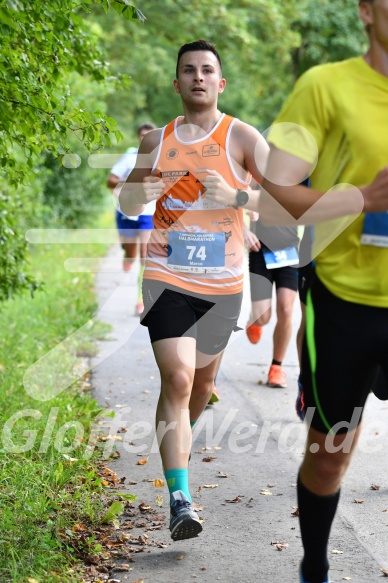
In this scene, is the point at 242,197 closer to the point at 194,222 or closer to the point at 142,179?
the point at 194,222

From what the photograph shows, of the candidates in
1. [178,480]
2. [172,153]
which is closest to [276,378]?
[172,153]

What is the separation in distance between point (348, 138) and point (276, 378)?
503 centimetres

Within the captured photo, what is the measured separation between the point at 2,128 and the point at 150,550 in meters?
2.30

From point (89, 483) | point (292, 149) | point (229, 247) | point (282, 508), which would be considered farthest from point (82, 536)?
point (292, 149)

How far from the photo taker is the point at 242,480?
5387 mm

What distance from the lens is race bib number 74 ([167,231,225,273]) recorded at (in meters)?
4.59

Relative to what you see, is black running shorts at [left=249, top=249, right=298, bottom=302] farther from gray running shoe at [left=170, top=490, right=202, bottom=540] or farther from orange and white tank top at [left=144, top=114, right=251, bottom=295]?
gray running shoe at [left=170, top=490, right=202, bottom=540]

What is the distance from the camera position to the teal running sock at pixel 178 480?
13.9 ft

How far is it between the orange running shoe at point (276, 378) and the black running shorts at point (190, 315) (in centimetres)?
298

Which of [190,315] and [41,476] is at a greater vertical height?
[190,315]

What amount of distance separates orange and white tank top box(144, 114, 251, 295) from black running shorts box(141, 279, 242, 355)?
0.15ft

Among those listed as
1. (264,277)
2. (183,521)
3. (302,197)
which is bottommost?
(264,277)

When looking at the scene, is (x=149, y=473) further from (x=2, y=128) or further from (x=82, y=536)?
(x=2, y=128)

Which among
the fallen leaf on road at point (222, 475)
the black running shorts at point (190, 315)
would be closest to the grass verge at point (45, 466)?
the fallen leaf on road at point (222, 475)
